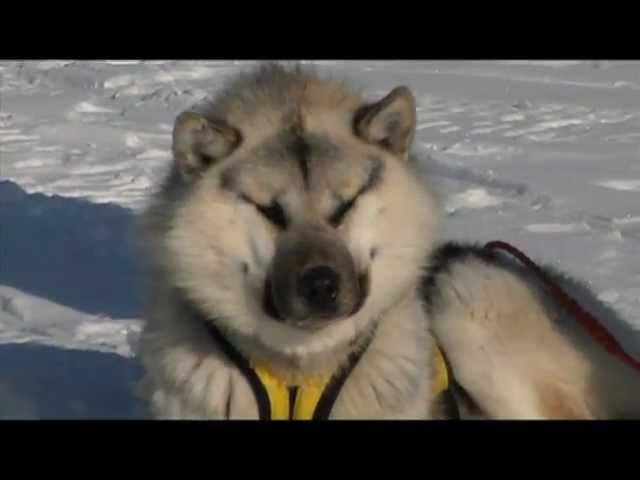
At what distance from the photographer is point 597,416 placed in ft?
13.2

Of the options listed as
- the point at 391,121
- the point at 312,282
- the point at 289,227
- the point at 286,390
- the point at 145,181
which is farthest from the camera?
the point at 145,181

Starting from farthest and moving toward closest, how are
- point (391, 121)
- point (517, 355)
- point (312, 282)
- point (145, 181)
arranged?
1. point (145, 181)
2. point (517, 355)
3. point (391, 121)
4. point (312, 282)

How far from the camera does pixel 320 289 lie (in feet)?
10.6

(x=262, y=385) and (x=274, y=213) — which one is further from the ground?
(x=274, y=213)

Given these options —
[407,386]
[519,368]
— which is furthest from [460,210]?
[407,386]

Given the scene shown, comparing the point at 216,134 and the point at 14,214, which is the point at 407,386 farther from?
the point at 14,214

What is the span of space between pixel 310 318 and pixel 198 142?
2.20 feet

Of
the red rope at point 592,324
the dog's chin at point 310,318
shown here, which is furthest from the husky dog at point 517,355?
the dog's chin at point 310,318

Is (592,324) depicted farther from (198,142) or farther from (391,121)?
(198,142)

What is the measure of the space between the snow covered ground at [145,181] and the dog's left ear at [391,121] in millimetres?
721

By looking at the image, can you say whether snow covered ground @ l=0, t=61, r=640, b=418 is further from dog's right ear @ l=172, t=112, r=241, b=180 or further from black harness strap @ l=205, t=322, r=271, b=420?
dog's right ear @ l=172, t=112, r=241, b=180

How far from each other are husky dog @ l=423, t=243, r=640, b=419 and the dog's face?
1.91ft

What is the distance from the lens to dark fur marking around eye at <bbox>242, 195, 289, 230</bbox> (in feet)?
11.1

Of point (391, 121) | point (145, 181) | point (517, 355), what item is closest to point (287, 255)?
point (391, 121)
